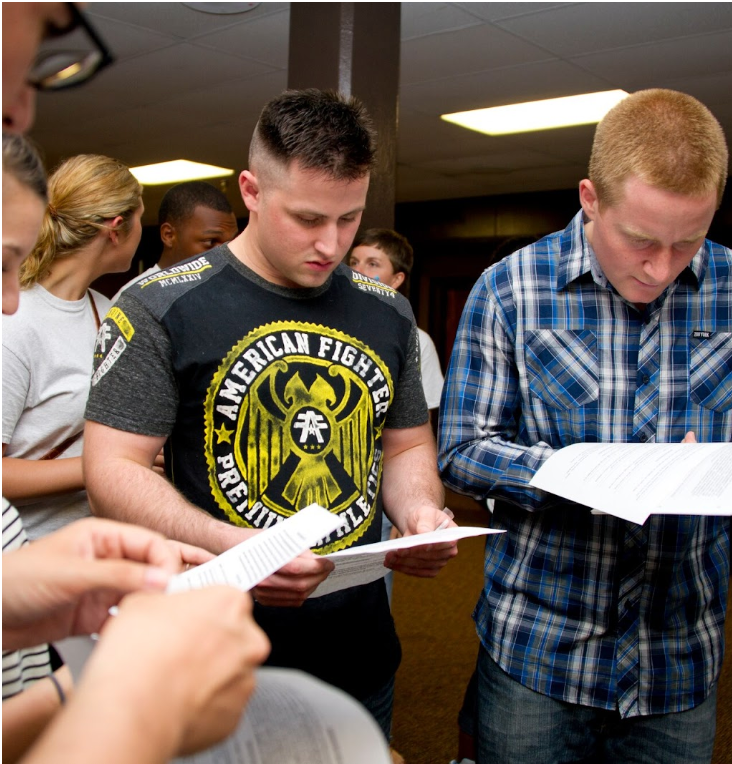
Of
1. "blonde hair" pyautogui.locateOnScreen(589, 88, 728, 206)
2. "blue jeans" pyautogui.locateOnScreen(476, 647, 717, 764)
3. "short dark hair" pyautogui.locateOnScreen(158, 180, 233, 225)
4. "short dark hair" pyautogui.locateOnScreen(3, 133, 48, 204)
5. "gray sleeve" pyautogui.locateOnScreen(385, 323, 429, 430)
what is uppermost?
→ "short dark hair" pyautogui.locateOnScreen(158, 180, 233, 225)

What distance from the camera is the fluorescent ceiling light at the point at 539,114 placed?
520 cm

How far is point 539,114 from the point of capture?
555 cm

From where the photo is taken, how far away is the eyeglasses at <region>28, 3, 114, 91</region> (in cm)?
44

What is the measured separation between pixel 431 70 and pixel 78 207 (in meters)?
3.32

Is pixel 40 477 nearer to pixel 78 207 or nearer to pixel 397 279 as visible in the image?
pixel 78 207

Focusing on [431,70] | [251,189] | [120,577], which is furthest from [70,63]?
[431,70]

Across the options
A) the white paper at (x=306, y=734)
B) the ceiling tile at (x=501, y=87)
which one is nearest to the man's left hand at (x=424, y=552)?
the white paper at (x=306, y=734)

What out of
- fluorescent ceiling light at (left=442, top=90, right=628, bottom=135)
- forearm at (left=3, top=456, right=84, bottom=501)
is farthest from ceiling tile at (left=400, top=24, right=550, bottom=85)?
forearm at (left=3, top=456, right=84, bottom=501)

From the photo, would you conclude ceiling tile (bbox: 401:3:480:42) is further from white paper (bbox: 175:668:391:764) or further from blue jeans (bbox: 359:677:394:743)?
white paper (bbox: 175:668:391:764)

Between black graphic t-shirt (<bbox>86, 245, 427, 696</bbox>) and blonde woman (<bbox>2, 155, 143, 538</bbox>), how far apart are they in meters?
0.38

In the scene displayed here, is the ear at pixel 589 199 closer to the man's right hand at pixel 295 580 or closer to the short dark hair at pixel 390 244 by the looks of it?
the man's right hand at pixel 295 580

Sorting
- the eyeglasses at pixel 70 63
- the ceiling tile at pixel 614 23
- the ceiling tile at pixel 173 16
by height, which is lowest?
the eyeglasses at pixel 70 63

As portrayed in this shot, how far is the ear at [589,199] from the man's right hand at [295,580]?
797 mm

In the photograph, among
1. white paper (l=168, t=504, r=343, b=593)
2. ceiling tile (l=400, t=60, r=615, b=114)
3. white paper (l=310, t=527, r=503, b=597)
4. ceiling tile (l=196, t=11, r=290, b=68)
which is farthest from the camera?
ceiling tile (l=400, t=60, r=615, b=114)
